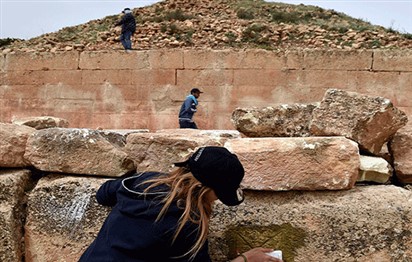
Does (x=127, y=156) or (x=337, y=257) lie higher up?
(x=127, y=156)

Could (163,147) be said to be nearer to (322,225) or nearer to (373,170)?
(322,225)

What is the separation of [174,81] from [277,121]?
9.79 metres

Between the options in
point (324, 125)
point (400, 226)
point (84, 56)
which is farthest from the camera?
point (84, 56)

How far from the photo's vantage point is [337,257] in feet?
7.86

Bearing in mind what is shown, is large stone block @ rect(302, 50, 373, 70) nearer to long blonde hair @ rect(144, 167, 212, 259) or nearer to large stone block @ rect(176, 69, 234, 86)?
large stone block @ rect(176, 69, 234, 86)

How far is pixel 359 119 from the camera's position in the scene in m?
2.70

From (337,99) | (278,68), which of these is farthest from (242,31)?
(337,99)

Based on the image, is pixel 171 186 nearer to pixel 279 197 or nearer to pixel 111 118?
pixel 279 197

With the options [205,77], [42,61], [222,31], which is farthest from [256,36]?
[42,61]

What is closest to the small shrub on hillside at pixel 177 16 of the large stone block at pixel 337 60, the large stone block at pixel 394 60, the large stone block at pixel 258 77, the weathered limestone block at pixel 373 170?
the large stone block at pixel 258 77

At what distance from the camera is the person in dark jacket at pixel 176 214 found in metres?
2.00

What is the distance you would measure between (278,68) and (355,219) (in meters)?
9.79

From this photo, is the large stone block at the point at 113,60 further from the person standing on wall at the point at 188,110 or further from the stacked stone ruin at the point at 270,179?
the stacked stone ruin at the point at 270,179

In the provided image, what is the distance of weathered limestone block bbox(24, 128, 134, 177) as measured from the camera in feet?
A: 9.22
